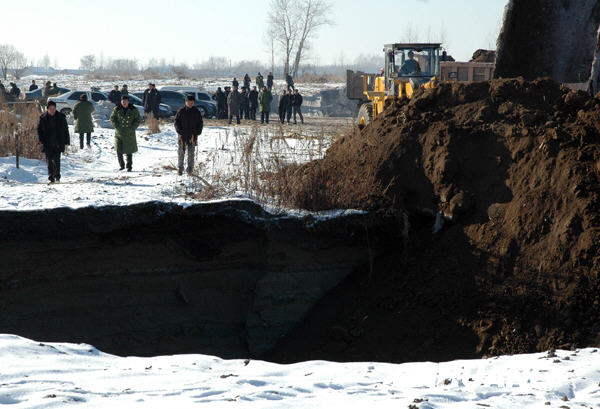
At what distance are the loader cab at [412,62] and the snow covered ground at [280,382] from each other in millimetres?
11235

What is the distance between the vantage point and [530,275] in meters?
6.88

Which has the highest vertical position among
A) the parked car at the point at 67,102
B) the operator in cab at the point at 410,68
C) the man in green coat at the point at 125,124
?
the operator in cab at the point at 410,68

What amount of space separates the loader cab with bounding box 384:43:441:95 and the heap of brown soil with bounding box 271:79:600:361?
7.08m

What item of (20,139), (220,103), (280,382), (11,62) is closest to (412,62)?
(20,139)

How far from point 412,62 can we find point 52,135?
884cm

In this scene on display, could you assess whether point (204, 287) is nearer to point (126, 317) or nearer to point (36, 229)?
point (126, 317)

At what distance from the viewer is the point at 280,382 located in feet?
15.9

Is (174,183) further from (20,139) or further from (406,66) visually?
(406,66)

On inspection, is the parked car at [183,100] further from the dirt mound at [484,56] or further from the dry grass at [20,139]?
the dry grass at [20,139]

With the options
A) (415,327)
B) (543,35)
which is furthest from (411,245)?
(543,35)

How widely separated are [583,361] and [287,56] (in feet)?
194

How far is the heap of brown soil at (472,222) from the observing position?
22.0 feet

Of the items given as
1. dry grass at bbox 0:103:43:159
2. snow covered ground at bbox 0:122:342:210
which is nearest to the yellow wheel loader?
snow covered ground at bbox 0:122:342:210


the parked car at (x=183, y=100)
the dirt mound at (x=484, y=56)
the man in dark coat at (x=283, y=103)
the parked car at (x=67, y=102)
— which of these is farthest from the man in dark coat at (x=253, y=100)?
the dirt mound at (x=484, y=56)
